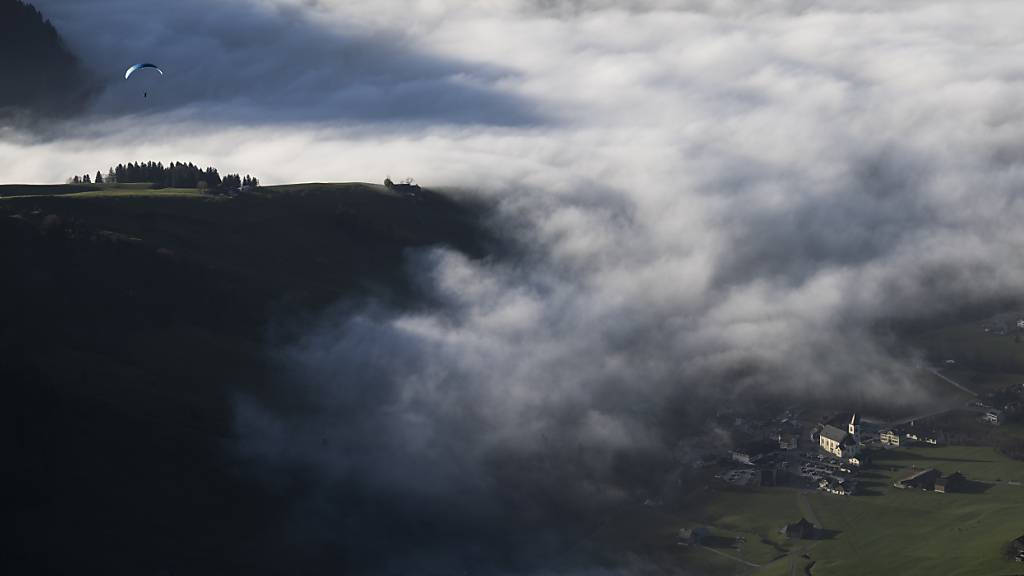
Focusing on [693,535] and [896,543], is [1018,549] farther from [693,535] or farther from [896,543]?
[693,535]

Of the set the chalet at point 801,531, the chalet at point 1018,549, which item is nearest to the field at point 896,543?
the chalet at point 1018,549

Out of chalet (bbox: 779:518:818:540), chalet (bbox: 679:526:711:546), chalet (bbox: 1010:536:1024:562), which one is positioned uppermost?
chalet (bbox: 1010:536:1024:562)

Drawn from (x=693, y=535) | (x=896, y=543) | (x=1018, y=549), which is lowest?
(x=693, y=535)

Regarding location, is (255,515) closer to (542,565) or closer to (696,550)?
(542,565)

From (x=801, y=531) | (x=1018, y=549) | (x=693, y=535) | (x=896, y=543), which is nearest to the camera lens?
(x=1018, y=549)

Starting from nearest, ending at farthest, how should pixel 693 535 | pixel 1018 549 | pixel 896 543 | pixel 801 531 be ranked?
pixel 1018 549, pixel 896 543, pixel 801 531, pixel 693 535

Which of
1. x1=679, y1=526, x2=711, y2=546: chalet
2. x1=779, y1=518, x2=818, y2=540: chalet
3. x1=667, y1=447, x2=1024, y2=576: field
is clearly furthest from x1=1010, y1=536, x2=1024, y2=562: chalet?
x1=679, y1=526, x2=711, y2=546: chalet

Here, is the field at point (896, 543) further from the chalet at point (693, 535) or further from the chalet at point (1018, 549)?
the chalet at point (693, 535)

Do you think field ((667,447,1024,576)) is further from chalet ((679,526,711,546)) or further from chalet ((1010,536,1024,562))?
chalet ((679,526,711,546))

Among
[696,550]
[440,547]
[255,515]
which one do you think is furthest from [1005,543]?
[255,515]

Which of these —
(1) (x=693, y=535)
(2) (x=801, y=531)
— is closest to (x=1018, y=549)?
(2) (x=801, y=531)
